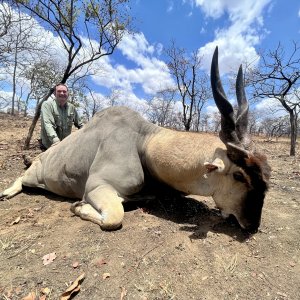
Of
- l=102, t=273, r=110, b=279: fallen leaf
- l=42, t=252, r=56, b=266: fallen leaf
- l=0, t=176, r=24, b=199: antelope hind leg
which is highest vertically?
l=0, t=176, r=24, b=199: antelope hind leg

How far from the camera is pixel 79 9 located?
11.4m

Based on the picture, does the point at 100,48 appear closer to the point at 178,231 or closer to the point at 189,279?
the point at 178,231

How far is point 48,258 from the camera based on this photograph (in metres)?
2.96

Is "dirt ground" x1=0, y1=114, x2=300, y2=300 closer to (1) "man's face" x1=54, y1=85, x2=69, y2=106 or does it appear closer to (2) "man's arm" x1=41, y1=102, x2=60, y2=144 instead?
(2) "man's arm" x1=41, y1=102, x2=60, y2=144

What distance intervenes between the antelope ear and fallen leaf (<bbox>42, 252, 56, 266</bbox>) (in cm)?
170

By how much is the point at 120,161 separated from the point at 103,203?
26.4 inches

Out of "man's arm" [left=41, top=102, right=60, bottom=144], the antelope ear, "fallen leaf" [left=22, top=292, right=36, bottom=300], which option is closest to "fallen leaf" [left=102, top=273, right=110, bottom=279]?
"fallen leaf" [left=22, top=292, right=36, bottom=300]

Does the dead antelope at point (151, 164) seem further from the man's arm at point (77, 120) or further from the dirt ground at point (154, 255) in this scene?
the man's arm at point (77, 120)

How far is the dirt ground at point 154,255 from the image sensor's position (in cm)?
254

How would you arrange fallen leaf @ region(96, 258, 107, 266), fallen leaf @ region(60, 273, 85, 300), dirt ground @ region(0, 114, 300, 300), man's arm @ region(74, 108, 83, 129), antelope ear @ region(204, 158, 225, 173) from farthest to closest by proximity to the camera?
man's arm @ region(74, 108, 83, 129)
antelope ear @ region(204, 158, 225, 173)
fallen leaf @ region(96, 258, 107, 266)
dirt ground @ region(0, 114, 300, 300)
fallen leaf @ region(60, 273, 85, 300)

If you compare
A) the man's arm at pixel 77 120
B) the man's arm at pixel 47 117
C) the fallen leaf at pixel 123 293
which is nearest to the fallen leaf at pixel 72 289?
the fallen leaf at pixel 123 293

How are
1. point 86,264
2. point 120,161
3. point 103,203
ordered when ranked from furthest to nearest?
point 120,161
point 103,203
point 86,264

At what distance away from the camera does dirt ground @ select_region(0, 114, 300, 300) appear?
8.32 feet

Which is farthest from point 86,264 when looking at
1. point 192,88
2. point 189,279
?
point 192,88
